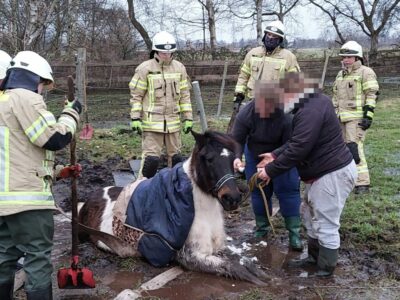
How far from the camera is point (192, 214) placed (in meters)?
4.62

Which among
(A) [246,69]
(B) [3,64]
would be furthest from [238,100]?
(B) [3,64]

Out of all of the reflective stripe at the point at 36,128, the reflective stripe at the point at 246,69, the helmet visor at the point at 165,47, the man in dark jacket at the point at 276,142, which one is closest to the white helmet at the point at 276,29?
the reflective stripe at the point at 246,69

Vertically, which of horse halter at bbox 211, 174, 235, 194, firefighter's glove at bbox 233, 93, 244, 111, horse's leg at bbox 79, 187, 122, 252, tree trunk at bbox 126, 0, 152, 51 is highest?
tree trunk at bbox 126, 0, 152, 51

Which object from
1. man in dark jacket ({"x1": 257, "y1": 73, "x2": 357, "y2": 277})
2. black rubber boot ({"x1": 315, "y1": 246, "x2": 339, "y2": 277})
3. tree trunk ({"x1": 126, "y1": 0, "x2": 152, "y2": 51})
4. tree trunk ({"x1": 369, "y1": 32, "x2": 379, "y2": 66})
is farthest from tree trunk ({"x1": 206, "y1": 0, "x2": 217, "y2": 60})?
black rubber boot ({"x1": 315, "y1": 246, "x2": 339, "y2": 277})

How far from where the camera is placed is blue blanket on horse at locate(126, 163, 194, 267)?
4617 mm

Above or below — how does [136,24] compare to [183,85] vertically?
above

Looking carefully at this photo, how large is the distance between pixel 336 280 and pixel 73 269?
228cm

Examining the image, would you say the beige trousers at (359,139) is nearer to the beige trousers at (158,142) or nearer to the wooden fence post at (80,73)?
the beige trousers at (158,142)

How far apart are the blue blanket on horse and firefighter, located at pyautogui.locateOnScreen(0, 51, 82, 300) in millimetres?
1224

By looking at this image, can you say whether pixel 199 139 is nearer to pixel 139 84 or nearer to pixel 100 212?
pixel 100 212

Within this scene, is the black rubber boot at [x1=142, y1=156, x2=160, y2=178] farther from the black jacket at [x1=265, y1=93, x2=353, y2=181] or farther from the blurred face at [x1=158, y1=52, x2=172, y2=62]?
the black jacket at [x1=265, y1=93, x2=353, y2=181]

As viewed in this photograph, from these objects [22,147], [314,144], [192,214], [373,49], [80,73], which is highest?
[373,49]

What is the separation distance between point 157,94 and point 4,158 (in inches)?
136

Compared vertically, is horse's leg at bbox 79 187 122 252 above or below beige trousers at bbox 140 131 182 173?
below
